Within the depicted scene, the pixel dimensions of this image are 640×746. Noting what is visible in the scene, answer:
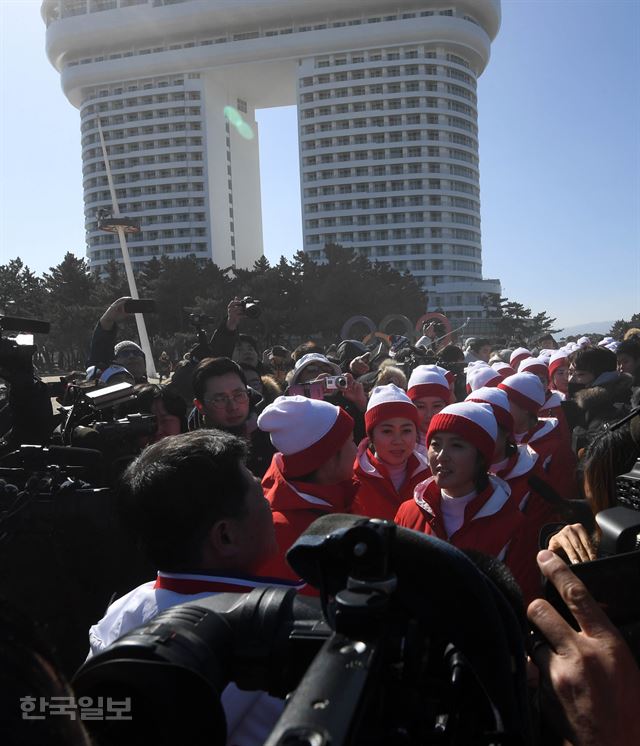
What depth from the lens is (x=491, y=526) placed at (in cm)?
241

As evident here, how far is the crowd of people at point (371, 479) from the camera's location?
101 cm

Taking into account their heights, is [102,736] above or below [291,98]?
below

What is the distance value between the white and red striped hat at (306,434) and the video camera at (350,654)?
5.96ft

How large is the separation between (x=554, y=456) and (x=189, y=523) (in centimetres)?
296

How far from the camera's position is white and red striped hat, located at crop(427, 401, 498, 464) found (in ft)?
8.48

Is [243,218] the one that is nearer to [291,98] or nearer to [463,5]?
[291,98]

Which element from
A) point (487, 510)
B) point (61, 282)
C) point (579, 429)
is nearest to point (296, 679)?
point (487, 510)

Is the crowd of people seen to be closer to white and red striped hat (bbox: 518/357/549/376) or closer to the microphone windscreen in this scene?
the microphone windscreen

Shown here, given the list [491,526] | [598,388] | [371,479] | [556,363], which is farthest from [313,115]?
[491,526]

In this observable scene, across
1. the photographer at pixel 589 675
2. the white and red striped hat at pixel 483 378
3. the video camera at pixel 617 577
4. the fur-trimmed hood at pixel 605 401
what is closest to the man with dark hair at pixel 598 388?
the fur-trimmed hood at pixel 605 401

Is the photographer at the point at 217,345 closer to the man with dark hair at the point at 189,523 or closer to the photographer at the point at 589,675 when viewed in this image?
the man with dark hair at the point at 189,523

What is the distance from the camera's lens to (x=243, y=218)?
9212cm

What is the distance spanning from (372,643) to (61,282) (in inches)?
1981

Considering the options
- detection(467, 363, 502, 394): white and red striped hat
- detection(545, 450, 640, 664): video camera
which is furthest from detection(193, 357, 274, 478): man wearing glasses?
detection(545, 450, 640, 664): video camera
